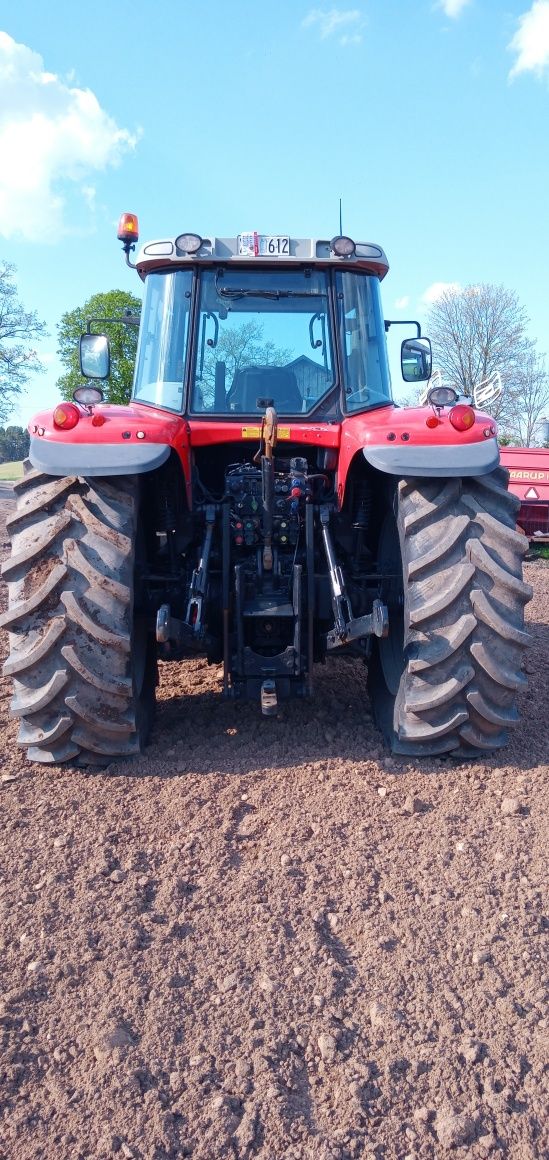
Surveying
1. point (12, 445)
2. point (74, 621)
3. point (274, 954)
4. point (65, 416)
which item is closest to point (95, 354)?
point (65, 416)

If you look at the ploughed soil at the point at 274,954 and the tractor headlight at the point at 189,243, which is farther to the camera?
the tractor headlight at the point at 189,243

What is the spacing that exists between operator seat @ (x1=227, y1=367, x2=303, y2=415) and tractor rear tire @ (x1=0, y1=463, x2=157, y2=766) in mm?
851

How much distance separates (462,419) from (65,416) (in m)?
1.67

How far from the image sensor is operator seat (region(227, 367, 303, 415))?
4.30m

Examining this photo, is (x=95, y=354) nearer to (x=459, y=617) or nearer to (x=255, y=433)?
(x=255, y=433)

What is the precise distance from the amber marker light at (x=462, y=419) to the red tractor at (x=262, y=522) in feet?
0.08

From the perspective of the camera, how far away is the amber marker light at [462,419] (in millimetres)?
3662

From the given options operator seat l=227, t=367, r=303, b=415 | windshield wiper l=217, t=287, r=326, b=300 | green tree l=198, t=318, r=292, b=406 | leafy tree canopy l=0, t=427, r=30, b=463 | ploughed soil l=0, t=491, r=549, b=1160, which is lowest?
ploughed soil l=0, t=491, r=549, b=1160

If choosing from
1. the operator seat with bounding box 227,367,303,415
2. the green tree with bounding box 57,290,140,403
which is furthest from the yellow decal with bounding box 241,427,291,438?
the green tree with bounding box 57,290,140,403

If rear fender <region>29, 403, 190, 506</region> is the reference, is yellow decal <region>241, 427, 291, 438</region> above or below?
above

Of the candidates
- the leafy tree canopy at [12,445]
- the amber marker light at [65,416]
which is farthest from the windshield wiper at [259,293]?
the leafy tree canopy at [12,445]

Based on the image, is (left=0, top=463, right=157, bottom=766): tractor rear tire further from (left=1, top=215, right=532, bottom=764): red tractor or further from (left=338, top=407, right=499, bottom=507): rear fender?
(left=338, top=407, right=499, bottom=507): rear fender

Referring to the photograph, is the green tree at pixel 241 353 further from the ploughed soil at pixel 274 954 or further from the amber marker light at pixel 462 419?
the ploughed soil at pixel 274 954

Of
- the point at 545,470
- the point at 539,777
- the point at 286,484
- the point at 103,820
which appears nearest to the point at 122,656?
the point at 103,820
